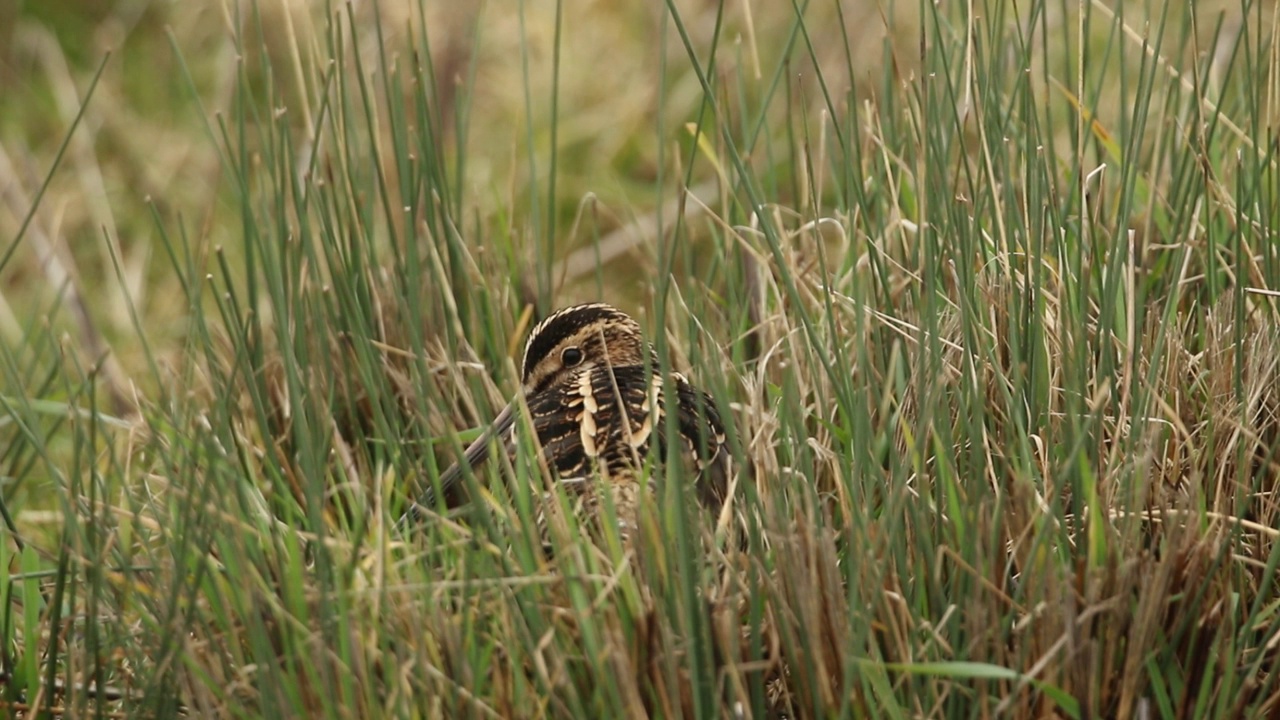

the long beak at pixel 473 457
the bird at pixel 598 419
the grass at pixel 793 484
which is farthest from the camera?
the long beak at pixel 473 457

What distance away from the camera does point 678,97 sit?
5.32 m

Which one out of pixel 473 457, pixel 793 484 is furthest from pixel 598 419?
pixel 793 484

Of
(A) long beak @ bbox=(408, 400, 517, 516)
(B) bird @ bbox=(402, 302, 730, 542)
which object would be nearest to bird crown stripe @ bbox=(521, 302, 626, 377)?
(B) bird @ bbox=(402, 302, 730, 542)

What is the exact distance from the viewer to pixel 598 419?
2.59 meters

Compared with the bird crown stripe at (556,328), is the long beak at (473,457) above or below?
below

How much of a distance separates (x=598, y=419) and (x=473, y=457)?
0.23m

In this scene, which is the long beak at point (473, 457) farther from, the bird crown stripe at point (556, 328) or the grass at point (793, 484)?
the bird crown stripe at point (556, 328)

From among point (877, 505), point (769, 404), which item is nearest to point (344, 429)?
point (769, 404)

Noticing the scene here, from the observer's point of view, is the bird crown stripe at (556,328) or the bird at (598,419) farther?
the bird crown stripe at (556,328)

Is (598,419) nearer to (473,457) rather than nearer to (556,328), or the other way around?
(473,457)

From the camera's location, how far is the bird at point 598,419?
2385 mm

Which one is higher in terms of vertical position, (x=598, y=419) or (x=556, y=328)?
(x=556, y=328)

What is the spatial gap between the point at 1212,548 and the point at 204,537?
1.20 m

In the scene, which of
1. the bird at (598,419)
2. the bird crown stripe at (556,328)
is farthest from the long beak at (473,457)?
the bird crown stripe at (556,328)
